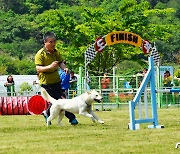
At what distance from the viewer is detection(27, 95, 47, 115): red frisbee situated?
15.8 m

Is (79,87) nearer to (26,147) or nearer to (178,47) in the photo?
(26,147)

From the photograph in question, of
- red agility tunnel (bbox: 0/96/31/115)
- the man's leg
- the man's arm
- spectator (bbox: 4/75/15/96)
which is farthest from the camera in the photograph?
spectator (bbox: 4/75/15/96)

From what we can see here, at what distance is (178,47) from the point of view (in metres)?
91.5

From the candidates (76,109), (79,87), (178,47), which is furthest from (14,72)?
(76,109)

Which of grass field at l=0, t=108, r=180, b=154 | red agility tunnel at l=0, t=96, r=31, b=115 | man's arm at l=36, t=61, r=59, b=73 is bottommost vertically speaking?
grass field at l=0, t=108, r=180, b=154

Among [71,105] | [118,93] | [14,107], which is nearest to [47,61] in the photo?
[71,105]

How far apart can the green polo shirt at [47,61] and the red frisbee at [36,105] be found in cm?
397

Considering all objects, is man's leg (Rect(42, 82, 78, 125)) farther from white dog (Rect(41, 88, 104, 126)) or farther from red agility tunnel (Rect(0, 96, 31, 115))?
red agility tunnel (Rect(0, 96, 31, 115))

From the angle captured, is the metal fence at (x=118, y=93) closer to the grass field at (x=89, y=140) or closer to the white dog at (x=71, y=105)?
the white dog at (x=71, y=105)

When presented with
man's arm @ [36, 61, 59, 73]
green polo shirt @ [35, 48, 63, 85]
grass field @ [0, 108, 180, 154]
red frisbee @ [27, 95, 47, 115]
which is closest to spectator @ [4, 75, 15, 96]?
red frisbee @ [27, 95, 47, 115]

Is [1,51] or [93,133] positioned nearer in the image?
[93,133]

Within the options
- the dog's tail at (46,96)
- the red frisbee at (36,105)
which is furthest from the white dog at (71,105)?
the red frisbee at (36,105)

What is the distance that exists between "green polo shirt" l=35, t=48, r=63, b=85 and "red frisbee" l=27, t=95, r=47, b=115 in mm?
3966

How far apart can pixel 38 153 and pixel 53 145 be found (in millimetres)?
Answer: 837
